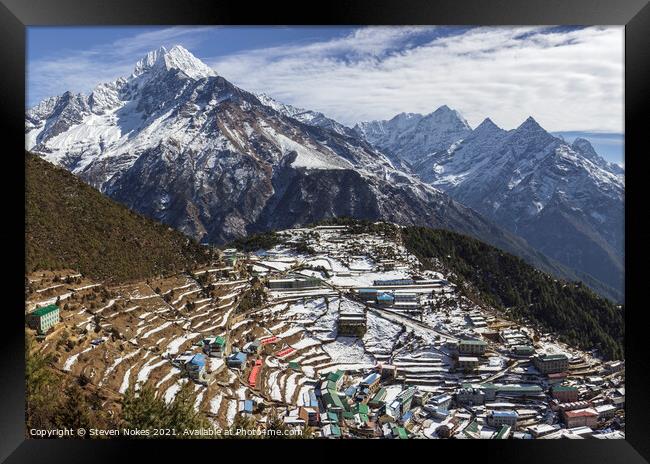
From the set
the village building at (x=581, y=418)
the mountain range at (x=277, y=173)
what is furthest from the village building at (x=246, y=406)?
the mountain range at (x=277, y=173)

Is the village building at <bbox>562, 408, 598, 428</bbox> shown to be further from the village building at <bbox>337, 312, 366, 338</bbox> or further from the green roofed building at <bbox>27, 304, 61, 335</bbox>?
the green roofed building at <bbox>27, 304, 61, 335</bbox>

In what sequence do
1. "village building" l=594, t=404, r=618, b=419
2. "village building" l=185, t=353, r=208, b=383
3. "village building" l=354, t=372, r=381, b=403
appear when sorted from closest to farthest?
"village building" l=185, t=353, r=208, b=383 → "village building" l=594, t=404, r=618, b=419 → "village building" l=354, t=372, r=381, b=403

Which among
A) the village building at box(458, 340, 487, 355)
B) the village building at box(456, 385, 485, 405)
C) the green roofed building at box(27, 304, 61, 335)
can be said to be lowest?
the village building at box(456, 385, 485, 405)

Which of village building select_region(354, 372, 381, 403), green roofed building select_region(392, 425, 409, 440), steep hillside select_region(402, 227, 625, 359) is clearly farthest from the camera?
steep hillside select_region(402, 227, 625, 359)

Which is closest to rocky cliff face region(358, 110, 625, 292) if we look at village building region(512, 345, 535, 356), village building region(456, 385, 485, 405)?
village building region(512, 345, 535, 356)

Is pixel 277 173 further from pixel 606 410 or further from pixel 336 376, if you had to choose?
pixel 606 410
